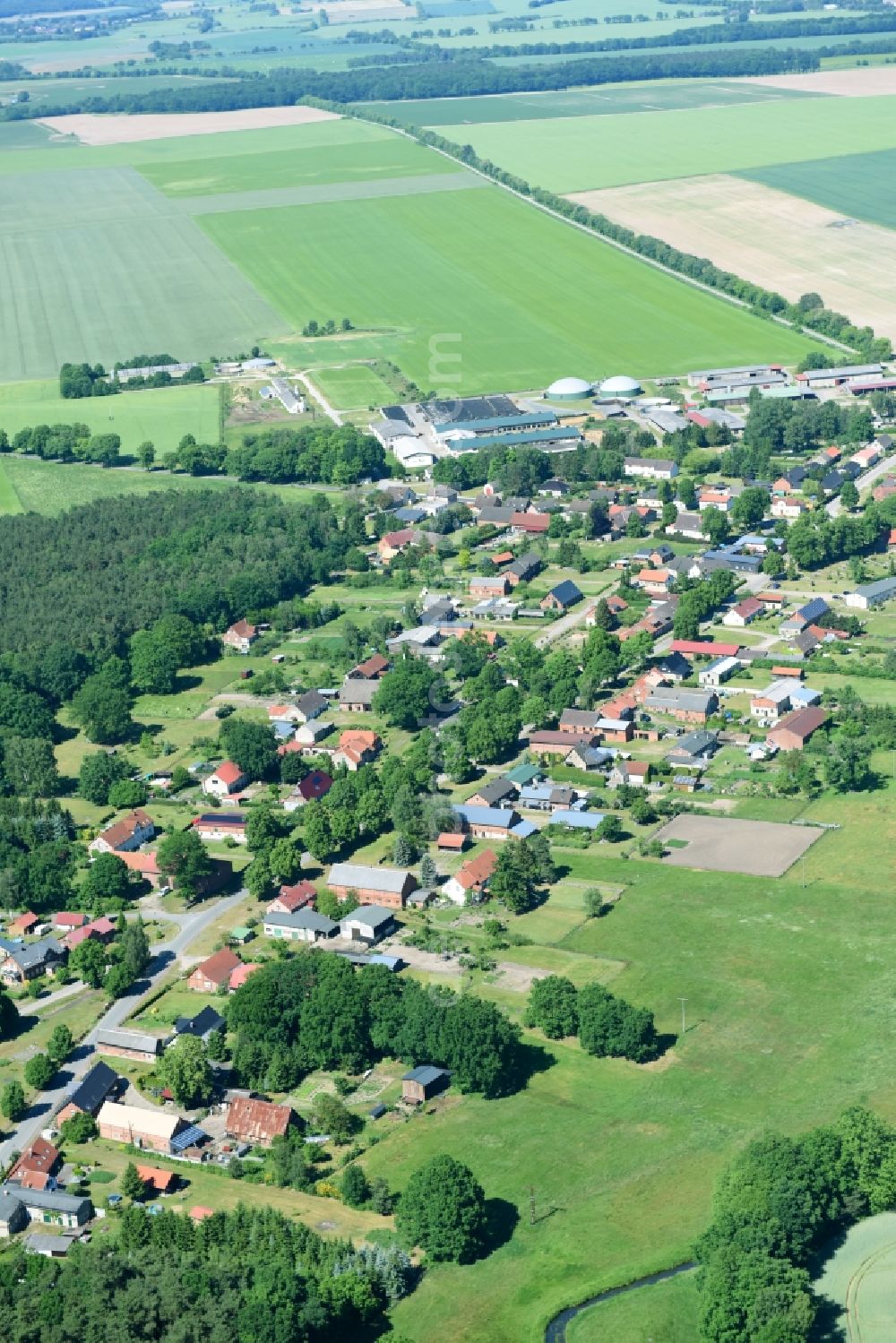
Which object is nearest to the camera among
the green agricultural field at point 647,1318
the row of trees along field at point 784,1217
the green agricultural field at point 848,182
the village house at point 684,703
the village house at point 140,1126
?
the row of trees along field at point 784,1217

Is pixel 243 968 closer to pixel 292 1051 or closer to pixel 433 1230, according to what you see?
pixel 292 1051

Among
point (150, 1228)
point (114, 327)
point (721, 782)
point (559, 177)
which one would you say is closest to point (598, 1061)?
point (150, 1228)

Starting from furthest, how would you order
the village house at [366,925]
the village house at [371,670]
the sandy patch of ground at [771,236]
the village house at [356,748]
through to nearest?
the sandy patch of ground at [771,236], the village house at [371,670], the village house at [356,748], the village house at [366,925]

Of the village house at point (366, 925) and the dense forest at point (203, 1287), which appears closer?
the dense forest at point (203, 1287)

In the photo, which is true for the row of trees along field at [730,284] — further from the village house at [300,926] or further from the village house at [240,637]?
the village house at [300,926]

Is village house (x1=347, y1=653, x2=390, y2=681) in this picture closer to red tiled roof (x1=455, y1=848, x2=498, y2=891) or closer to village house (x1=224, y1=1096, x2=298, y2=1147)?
red tiled roof (x1=455, y1=848, x2=498, y2=891)

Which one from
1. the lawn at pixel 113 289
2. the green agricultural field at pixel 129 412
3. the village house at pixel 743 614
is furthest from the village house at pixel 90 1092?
→ the lawn at pixel 113 289
